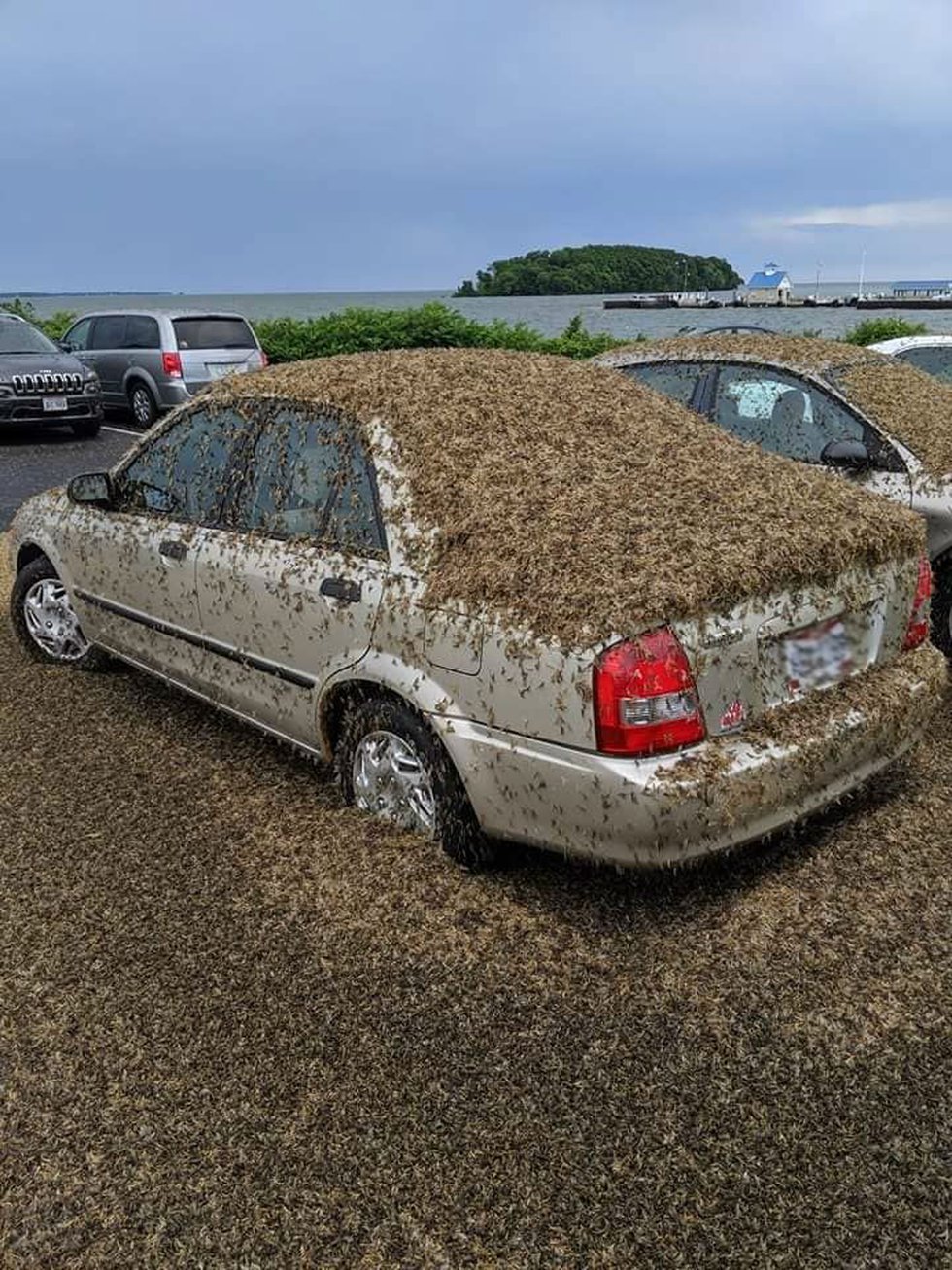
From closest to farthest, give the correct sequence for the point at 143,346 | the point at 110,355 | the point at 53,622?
the point at 53,622
the point at 143,346
the point at 110,355

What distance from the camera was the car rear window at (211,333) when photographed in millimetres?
16266

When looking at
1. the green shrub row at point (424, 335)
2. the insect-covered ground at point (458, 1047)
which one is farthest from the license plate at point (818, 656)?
the green shrub row at point (424, 335)

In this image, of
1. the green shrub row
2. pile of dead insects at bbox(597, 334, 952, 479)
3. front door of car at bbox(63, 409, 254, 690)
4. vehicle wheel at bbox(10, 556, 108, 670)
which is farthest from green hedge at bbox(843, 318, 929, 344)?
front door of car at bbox(63, 409, 254, 690)

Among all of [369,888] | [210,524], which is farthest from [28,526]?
[369,888]

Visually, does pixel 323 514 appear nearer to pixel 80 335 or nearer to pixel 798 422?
pixel 798 422

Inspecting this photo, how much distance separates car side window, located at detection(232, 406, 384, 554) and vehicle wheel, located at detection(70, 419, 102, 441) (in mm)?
12178

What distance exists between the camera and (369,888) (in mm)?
3785

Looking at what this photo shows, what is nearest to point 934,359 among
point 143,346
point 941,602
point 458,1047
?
point 941,602

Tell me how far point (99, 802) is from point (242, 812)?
1.98 feet

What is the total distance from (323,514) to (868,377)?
3.98 m

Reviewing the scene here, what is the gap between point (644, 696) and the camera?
10.3 feet

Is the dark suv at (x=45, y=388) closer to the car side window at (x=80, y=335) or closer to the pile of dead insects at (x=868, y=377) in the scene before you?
the car side window at (x=80, y=335)

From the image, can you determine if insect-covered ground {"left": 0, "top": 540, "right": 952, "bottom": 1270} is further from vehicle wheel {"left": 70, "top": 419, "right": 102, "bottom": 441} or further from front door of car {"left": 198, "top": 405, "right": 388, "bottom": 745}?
vehicle wheel {"left": 70, "top": 419, "right": 102, "bottom": 441}

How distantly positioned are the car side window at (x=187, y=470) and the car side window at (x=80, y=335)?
1437 cm
